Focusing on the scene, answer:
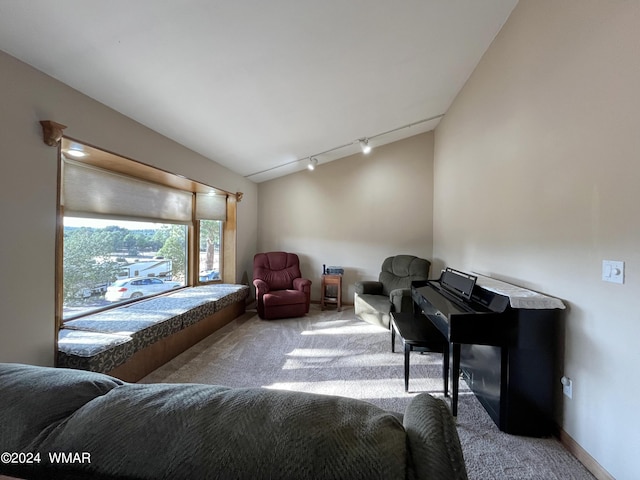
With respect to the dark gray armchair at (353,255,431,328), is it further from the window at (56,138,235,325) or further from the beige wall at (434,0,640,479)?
the window at (56,138,235,325)

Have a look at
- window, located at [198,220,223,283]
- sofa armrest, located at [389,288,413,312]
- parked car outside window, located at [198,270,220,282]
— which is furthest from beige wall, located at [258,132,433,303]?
sofa armrest, located at [389,288,413,312]

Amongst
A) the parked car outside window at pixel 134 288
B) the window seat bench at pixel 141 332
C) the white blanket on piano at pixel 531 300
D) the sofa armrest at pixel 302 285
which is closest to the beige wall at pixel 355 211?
the sofa armrest at pixel 302 285

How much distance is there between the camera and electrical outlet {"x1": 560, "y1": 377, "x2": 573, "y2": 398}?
63.2 inches

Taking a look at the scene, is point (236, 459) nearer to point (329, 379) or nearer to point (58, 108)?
point (329, 379)

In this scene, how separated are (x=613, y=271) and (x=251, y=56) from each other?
8.61ft

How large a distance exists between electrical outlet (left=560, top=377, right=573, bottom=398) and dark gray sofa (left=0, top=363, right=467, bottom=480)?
1731 millimetres

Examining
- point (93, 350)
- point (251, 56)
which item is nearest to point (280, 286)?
point (93, 350)

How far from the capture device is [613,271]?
52.5 inches

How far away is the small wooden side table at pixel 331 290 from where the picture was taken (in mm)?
4523

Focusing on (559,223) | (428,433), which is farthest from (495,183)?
(428,433)

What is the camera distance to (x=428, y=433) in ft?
1.60

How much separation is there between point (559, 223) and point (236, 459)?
85.1 inches

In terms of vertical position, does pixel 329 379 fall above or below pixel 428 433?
below

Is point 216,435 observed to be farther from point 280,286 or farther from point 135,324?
point 280,286
